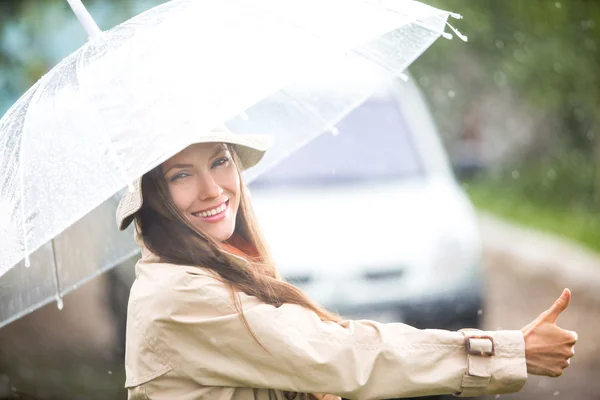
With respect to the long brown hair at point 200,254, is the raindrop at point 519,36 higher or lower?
higher

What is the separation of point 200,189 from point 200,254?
23 centimetres

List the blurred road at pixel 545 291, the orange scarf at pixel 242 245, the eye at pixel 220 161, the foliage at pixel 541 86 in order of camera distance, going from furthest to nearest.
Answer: the foliage at pixel 541 86, the blurred road at pixel 545 291, the orange scarf at pixel 242 245, the eye at pixel 220 161

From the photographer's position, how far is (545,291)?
9398 mm

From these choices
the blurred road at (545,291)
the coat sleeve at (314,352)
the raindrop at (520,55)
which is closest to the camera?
the coat sleeve at (314,352)

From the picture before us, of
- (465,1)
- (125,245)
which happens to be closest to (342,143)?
(125,245)

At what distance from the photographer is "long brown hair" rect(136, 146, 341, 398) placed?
2.59 metres


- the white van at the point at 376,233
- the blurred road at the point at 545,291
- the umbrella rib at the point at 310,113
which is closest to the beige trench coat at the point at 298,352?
the umbrella rib at the point at 310,113

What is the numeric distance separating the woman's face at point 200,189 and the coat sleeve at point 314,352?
0.35 metres

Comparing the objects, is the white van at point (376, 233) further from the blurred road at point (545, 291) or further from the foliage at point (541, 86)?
the foliage at point (541, 86)

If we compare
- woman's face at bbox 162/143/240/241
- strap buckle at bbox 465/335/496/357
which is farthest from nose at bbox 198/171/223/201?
strap buckle at bbox 465/335/496/357

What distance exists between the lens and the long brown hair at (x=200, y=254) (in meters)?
2.59

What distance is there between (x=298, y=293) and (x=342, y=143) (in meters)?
4.48

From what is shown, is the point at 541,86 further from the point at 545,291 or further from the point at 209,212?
the point at 209,212

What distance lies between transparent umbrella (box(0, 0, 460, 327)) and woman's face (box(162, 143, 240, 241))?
0.20m
